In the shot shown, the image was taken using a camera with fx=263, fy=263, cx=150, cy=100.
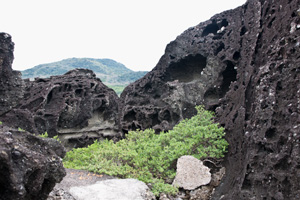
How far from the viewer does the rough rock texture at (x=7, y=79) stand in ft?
33.2

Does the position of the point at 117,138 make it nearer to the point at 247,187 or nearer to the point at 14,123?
the point at 14,123

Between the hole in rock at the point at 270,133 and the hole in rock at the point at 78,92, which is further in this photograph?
the hole in rock at the point at 78,92

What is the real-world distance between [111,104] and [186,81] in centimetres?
541

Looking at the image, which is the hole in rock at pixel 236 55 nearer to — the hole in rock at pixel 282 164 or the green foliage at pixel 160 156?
the green foliage at pixel 160 156

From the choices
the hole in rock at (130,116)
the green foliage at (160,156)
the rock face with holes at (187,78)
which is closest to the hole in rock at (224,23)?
the rock face with holes at (187,78)

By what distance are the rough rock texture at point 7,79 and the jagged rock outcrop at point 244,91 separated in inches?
207

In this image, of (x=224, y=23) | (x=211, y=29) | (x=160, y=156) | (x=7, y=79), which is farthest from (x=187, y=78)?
(x=7, y=79)

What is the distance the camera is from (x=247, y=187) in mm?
5957

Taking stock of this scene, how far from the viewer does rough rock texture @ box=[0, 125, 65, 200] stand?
3127mm

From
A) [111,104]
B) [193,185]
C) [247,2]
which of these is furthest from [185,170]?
[111,104]

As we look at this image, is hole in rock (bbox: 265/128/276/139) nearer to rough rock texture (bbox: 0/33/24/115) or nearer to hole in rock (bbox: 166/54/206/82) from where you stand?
hole in rock (bbox: 166/54/206/82)

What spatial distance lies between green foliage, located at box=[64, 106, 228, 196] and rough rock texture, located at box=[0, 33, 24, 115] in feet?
12.3

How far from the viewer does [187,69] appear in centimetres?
1381

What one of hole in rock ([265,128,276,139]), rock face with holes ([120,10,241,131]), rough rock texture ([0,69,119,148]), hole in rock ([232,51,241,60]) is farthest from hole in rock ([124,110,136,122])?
hole in rock ([265,128,276,139])
